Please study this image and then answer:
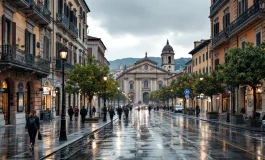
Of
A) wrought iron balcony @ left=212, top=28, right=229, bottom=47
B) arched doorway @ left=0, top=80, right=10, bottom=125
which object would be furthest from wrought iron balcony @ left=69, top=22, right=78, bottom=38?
arched doorway @ left=0, top=80, right=10, bottom=125

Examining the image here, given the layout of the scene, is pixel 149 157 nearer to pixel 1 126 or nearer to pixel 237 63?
pixel 1 126

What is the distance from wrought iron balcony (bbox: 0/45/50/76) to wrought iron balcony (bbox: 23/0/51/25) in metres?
3.80

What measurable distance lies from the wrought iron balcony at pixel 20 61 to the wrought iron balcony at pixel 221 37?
23674 millimetres

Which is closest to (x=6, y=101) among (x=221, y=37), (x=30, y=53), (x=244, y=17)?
(x=30, y=53)

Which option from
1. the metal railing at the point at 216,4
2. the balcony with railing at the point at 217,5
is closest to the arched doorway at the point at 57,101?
the balcony with railing at the point at 217,5

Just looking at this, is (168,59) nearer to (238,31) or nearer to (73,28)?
(73,28)

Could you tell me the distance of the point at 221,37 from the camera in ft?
159

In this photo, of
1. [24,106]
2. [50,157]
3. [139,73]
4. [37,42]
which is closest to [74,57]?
[37,42]

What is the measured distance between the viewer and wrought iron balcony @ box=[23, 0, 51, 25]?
30297 mm

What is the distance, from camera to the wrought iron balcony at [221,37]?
4621cm

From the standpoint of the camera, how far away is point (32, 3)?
99.3 ft

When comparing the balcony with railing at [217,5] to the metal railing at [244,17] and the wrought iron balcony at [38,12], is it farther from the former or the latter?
the wrought iron balcony at [38,12]

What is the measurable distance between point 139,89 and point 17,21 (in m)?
142

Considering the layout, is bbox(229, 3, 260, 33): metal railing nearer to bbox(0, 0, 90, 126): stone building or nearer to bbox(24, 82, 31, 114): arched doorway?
bbox(0, 0, 90, 126): stone building
